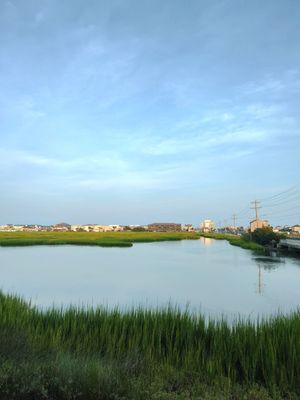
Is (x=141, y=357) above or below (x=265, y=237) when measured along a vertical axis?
below

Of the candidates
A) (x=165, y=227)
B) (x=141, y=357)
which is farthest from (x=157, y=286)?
(x=165, y=227)

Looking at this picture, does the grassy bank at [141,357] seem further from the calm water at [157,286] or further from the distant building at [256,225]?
the distant building at [256,225]

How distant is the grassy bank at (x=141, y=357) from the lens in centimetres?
330

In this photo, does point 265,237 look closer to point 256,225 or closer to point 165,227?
point 256,225

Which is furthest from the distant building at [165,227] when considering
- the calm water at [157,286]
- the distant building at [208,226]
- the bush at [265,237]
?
the calm water at [157,286]

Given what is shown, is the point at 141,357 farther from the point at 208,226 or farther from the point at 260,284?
the point at 208,226

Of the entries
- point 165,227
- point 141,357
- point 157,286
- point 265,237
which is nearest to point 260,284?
point 157,286

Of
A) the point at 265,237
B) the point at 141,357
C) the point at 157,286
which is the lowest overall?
the point at 157,286

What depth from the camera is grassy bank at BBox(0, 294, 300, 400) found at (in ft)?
10.8

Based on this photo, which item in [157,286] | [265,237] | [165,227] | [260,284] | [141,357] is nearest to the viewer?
[141,357]

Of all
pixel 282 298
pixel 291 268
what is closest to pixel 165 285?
pixel 282 298

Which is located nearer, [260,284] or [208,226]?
[260,284]

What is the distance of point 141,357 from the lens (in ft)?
15.1

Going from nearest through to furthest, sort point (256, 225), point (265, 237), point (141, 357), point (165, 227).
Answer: point (141, 357) < point (265, 237) < point (256, 225) < point (165, 227)
